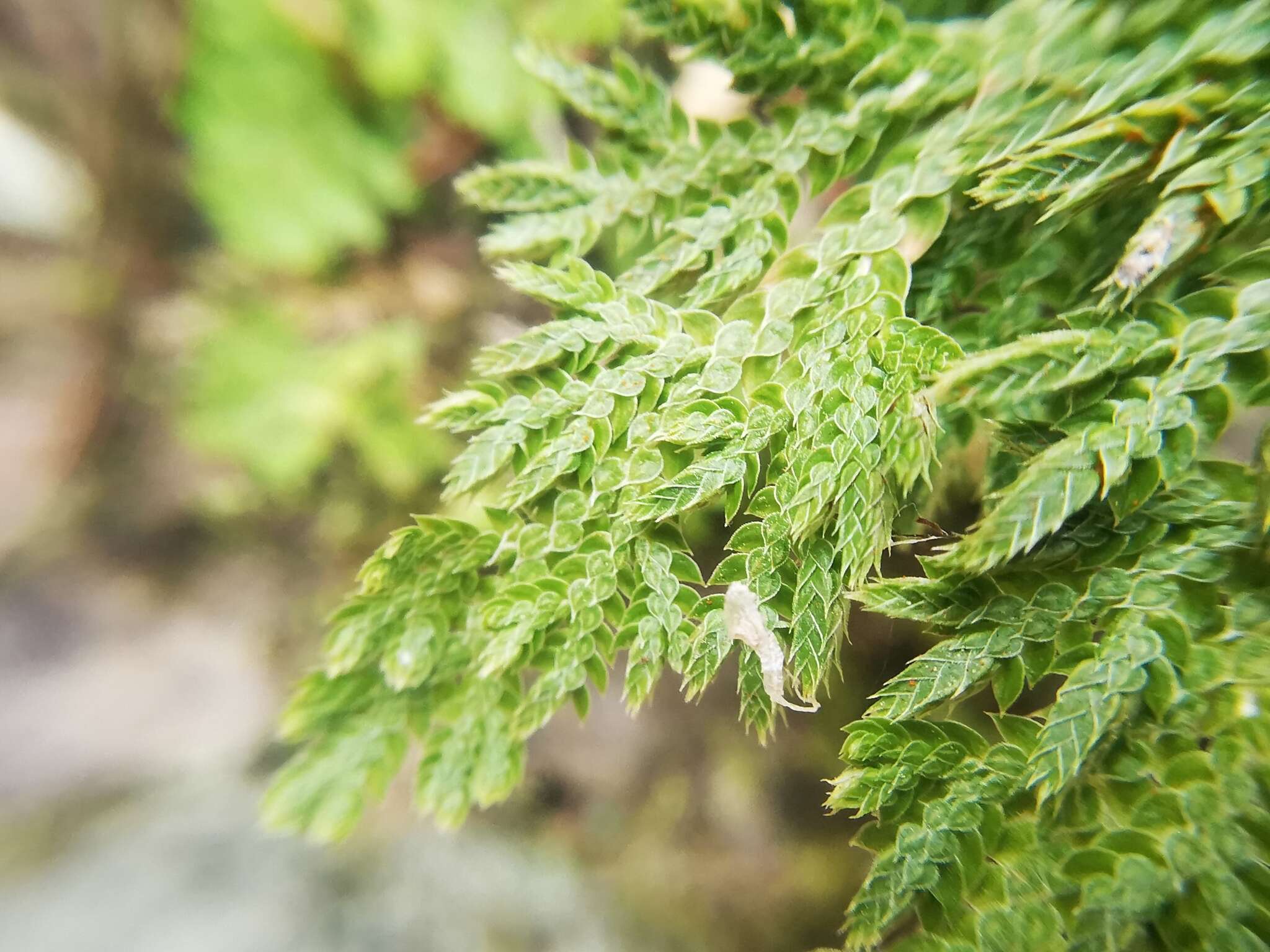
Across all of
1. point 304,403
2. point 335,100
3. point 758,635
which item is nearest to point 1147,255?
point 758,635

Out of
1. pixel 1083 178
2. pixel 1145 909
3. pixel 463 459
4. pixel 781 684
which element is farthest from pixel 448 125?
pixel 1145 909

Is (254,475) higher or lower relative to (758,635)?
higher

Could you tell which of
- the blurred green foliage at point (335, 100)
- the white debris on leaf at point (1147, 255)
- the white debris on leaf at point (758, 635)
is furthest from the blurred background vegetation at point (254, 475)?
the white debris on leaf at point (1147, 255)

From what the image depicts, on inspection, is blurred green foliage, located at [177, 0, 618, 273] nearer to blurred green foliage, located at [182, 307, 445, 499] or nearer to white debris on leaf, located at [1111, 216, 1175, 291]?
blurred green foliage, located at [182, 307, 445, 499]

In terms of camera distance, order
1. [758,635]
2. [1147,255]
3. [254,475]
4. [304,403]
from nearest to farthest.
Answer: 1. [1147,255]
2. [758,635]
3. [304,403]
4. [254,475]

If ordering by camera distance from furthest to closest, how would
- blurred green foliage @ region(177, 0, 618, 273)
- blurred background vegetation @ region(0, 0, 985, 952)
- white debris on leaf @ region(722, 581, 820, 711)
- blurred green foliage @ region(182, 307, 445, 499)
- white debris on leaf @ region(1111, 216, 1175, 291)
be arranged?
blurred green foliage @ region(182, 307, 445, 499), blurred green foliage @ region(177, 0, 618, 273), blurred background vegetation @ region(0, 0, 985, 952), white debris on leaf @ region(722, 581, 820, 711), white debris on leaf @ region(1111, 216, 1175, 291)

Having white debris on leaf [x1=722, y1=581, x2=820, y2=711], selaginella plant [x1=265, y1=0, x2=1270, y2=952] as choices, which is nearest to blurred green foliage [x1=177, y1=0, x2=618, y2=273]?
selaginella plant [x1=265, y1=0, x2=1270, y2=952]

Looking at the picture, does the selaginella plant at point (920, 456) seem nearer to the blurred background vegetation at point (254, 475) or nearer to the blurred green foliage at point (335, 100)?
the blurred background vegetation at point (254, 475)

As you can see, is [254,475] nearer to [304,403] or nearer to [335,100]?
[304,403]
